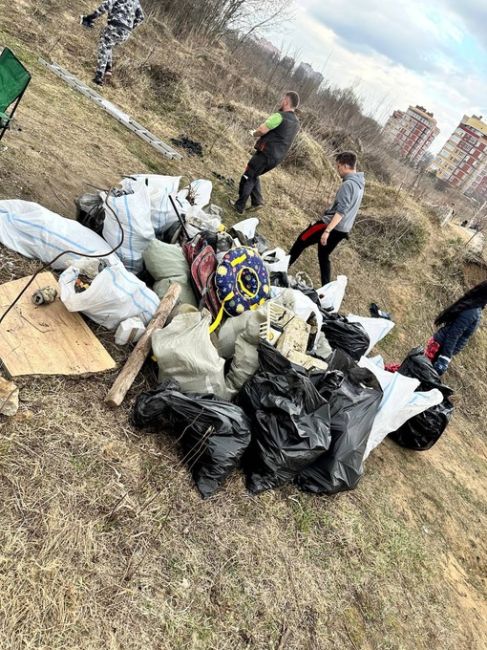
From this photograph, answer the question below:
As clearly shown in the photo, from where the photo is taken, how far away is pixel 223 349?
2.76 metres

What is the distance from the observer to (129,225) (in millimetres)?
2910

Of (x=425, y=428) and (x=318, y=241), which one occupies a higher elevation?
(x=318, y=241)

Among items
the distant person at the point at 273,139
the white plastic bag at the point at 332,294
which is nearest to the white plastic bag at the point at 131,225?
the white plastic bag at the point at 332,294

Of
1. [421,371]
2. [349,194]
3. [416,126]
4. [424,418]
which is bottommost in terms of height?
[424,418]

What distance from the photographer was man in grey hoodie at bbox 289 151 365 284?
13.0 feet

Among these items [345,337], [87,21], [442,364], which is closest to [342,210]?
[345,337]

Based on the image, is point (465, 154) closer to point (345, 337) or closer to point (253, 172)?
point (253, 172)

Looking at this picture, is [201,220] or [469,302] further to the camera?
[469,302]

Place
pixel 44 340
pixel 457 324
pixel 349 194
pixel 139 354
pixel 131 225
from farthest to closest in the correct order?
1. pixel 349 194
2. pixel 457 324
3. pixel 131 225
4. pixel 139 354
5. pixel 44 340

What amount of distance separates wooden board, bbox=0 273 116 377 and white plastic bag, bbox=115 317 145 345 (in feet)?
0.48

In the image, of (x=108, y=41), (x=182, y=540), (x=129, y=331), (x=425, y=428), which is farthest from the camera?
(x=108, y=41)

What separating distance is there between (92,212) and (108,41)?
13.9ft

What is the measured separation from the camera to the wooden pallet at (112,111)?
5.57 metres

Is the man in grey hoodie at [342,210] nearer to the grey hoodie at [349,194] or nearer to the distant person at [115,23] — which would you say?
the grey hoodie at [349,194]
